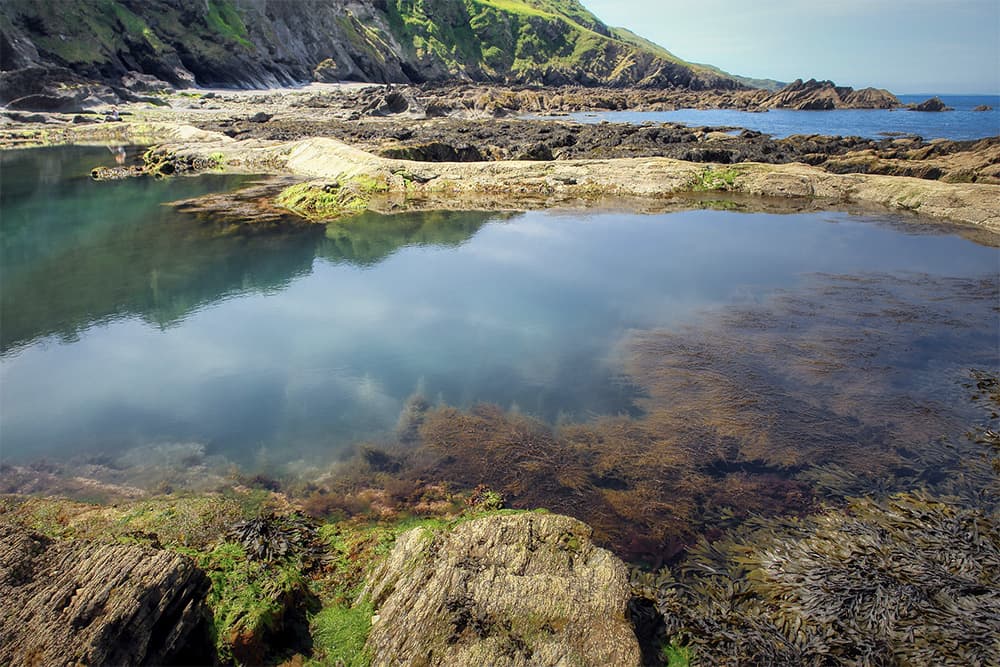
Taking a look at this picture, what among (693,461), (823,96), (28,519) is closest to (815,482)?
(693,461)

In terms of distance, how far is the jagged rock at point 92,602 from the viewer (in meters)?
3.67

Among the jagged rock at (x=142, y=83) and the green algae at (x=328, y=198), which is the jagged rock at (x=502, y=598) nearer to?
the green algae at (x=328, y=198)

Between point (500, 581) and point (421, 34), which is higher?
point (421, 34)

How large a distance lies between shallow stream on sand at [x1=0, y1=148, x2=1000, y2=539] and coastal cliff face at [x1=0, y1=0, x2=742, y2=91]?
67.9m

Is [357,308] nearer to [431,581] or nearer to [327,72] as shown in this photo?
[431,581]

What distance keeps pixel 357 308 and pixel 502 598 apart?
9592 millimetres

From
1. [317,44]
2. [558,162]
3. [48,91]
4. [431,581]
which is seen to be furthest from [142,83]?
[431,581]

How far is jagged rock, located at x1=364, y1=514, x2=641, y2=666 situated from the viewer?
164 inches

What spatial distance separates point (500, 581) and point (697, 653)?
1831 millimetres

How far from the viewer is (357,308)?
42.7ft

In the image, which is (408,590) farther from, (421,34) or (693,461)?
(421,34)

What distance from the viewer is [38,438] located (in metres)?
7.79

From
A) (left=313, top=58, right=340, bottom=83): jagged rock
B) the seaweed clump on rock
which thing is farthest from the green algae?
(left=313, top=58, right=340, bottom=83): jagged rock

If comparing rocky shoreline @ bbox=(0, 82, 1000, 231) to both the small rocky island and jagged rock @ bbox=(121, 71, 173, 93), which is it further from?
jagged rock @ bbox=(121, 71, 173, 93)
